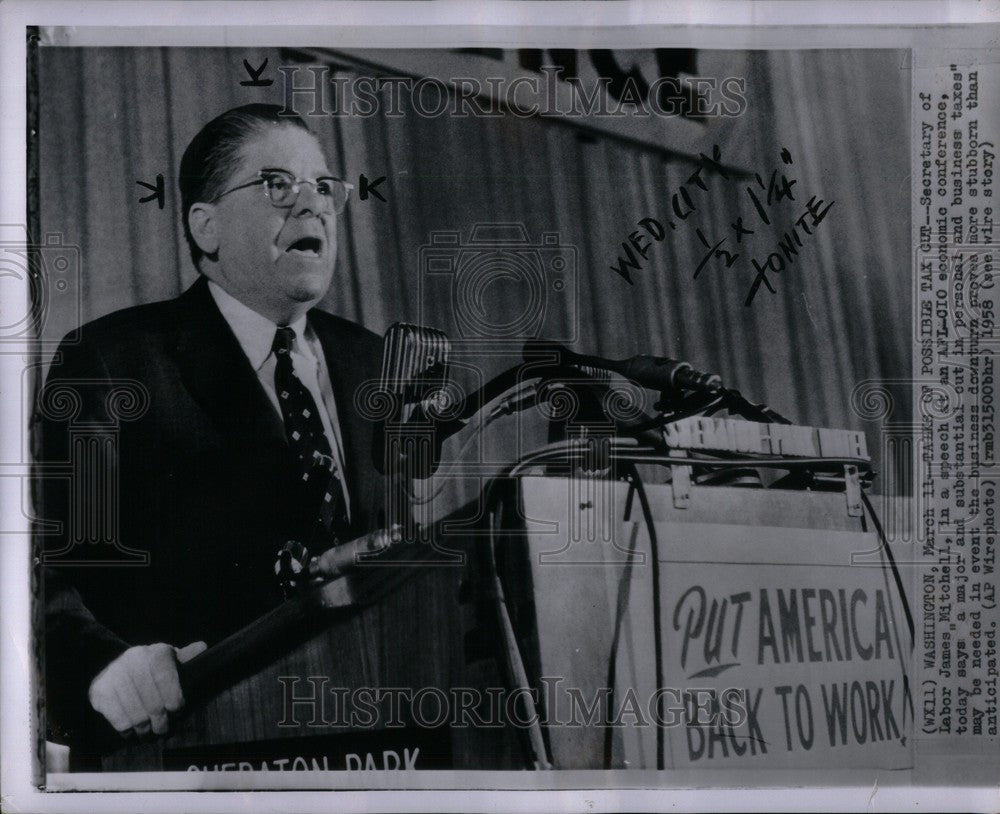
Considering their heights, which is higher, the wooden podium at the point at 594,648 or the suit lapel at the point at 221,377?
the suit lapel at the point at 221,377

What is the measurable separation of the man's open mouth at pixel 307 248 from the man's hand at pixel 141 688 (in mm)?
903

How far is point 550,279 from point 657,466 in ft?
1.60

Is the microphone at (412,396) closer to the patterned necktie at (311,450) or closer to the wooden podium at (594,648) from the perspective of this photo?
the patterned necktie at (311,450)

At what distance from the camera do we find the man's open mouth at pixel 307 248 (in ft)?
6.25

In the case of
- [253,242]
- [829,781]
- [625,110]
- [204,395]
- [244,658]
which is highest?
[625,110]

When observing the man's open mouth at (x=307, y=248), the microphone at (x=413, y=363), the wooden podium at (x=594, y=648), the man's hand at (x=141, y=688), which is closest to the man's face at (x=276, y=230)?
the man's open mouth at (x=307, y=248)

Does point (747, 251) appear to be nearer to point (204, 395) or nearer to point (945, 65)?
point (945, 65)

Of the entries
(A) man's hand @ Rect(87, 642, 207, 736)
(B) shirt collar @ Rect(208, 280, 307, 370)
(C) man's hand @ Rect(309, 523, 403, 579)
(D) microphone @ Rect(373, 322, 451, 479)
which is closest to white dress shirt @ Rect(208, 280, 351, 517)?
(B) shirt collar @ Rect(208, 280, 307, 370)

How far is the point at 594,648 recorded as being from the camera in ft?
6.21

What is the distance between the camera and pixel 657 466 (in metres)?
1.91

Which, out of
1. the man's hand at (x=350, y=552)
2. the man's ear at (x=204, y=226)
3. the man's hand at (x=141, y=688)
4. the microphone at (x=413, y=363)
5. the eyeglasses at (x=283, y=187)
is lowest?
the man's hand at (x=141, y=688)

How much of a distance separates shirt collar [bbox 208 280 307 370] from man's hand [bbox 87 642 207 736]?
67 cm

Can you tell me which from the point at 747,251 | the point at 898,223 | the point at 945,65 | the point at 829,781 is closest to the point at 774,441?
the point at 747,251

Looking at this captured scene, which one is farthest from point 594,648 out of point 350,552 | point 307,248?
point 307,248
